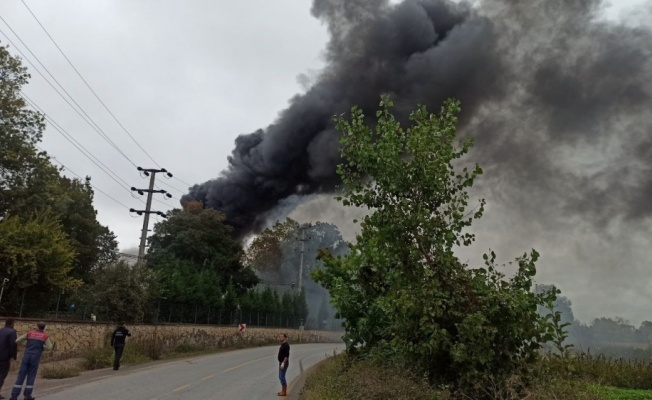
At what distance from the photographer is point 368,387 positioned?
932 centimetres

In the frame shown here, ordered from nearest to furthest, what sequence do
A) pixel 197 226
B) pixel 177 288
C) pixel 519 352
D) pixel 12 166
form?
pixel 519 352 → pixel 12 166 → pixel 177 288 → pixel 197 226

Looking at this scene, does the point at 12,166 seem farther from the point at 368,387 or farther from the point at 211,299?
the point at 368,387

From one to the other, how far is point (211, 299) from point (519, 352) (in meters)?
32.8

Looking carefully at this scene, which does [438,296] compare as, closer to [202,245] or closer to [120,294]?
[120,294]

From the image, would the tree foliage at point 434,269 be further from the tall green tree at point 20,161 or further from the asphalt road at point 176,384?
the tall green tree at point 20,161

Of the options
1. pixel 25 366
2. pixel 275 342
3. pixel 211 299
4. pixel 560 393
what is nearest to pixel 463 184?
pixel 560 393

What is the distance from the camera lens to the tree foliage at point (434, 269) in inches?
342

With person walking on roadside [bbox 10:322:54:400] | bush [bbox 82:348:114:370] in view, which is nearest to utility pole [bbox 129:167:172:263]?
bush [bbox 82:348:114:370]

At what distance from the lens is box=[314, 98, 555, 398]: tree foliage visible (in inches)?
342

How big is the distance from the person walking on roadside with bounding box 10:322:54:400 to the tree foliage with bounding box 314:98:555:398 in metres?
7.85

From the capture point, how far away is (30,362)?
11.3 metres

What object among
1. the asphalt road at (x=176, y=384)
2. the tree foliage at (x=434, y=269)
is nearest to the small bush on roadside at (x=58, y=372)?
the asphalt road at (x=176, y=384)

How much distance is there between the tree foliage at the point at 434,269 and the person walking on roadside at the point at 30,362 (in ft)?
25.8

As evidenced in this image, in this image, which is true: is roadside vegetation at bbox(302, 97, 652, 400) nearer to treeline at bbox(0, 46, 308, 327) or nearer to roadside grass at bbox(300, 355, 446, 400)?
roadside grass at bbox(300, 355, 446, 400)
